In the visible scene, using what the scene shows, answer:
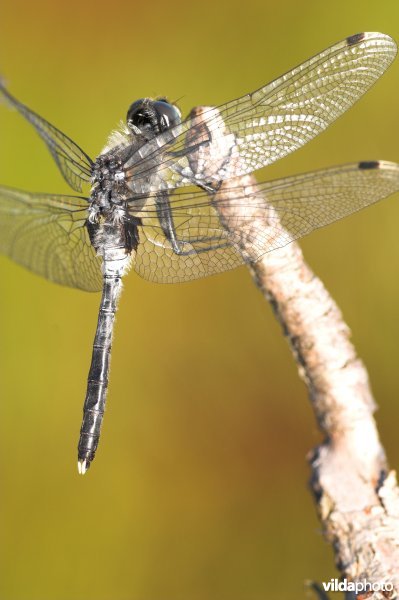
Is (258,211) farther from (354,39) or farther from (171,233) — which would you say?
(354,39)

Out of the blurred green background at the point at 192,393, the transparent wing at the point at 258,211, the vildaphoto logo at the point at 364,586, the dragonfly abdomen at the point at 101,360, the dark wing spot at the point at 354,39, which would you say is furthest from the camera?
the blurred green background at the point at 192,393

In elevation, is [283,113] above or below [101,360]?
above

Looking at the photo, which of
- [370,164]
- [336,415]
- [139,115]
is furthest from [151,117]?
[336,415]

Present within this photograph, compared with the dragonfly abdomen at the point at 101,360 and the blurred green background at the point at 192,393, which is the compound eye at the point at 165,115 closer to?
the dragonfly abdomen at the point at 101,360

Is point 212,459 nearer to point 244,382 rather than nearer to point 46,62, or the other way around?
point 244,382

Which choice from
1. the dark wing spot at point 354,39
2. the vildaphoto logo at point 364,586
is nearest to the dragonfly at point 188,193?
the dark wing spot at point 354,39

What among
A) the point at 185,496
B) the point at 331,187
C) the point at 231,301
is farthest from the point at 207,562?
the point at 331,187
